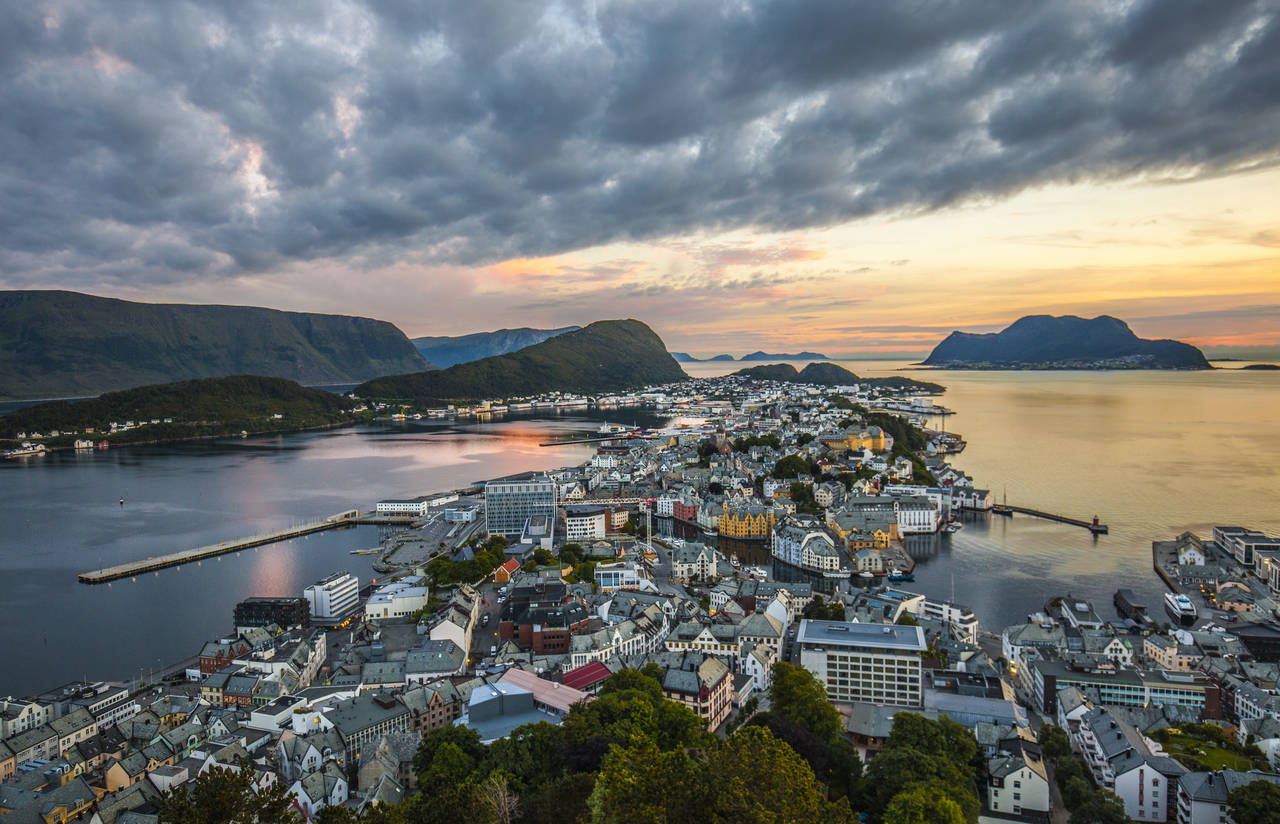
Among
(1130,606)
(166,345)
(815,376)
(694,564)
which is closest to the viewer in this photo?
(1130,606)

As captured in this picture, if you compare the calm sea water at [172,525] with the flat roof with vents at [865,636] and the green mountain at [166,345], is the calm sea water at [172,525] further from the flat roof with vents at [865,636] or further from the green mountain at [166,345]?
the green mountain at [166,345]

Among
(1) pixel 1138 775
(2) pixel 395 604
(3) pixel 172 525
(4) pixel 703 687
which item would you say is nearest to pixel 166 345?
(3) pixel 172 525

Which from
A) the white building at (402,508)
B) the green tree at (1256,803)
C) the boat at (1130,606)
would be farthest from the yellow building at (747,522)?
the green tree at (1256,803)

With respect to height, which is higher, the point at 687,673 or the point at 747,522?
the point at 687,673

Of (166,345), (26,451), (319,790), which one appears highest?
(166,345)

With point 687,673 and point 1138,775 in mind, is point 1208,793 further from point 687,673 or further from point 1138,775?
point 687,673
